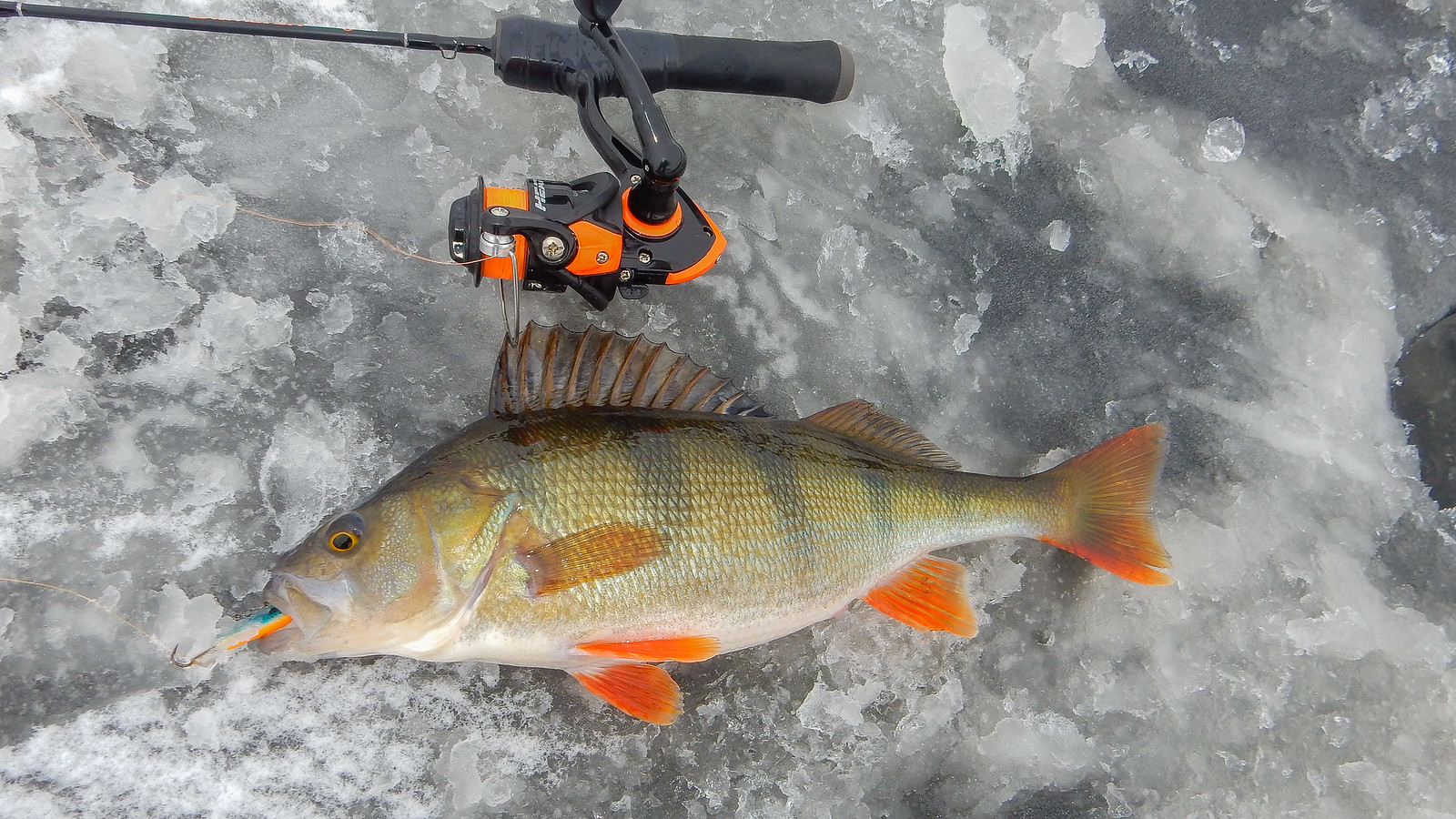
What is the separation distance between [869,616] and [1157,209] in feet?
5.71

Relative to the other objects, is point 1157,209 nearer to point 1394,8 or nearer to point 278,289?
point 1394,8

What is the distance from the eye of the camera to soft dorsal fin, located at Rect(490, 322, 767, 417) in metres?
1.99

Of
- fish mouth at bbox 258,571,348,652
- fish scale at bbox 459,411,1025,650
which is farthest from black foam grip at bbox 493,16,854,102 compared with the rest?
fish mouth at bbox 258,571,348,652

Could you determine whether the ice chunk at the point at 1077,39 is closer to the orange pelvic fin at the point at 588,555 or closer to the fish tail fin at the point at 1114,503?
the fish tail fin at the point at 1114,503

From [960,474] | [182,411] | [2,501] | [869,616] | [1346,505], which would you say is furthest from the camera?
[1346,505]

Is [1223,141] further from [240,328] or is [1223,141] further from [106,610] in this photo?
[106,610]

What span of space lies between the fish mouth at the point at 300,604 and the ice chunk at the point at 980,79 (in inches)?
96.1

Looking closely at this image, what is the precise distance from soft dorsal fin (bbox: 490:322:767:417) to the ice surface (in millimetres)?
371

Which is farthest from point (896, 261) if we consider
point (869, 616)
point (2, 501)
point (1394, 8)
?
point (2, 501)

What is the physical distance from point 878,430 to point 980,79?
1.37 meters

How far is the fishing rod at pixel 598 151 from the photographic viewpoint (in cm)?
187

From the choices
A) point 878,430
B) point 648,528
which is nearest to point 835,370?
point 878,430

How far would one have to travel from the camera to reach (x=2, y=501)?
1.94 meters

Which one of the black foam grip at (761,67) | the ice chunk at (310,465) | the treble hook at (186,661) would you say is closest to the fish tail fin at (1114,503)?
the black foam grip at (761,67)
